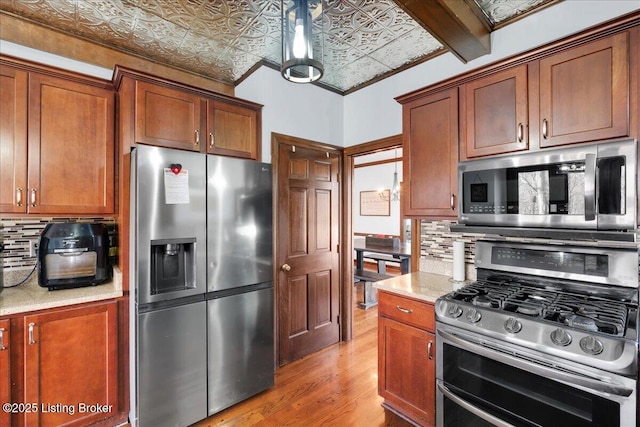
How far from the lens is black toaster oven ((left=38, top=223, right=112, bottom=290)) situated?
6.50 feet

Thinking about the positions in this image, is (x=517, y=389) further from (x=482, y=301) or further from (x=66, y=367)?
(x=66, y=367)

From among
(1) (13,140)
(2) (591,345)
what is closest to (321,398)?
(2) (591,345)

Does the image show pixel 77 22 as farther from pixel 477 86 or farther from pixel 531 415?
pixel 531 415

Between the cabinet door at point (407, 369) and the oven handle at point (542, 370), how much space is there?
23 centimetres

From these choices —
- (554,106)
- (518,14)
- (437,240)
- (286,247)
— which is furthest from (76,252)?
(518,14)

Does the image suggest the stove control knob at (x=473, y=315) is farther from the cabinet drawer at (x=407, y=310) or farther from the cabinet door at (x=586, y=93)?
the cabinet door at (x=586, y=93)

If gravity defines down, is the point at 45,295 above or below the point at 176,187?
below

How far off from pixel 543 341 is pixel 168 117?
253cm

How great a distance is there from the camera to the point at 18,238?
2.16 m

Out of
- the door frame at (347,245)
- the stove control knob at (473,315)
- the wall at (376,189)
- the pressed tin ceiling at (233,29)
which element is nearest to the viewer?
the stove control knob at (473,315)

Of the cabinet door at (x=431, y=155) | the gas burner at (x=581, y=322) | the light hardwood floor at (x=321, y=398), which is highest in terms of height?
the cabinet door at (x=431, y=155)

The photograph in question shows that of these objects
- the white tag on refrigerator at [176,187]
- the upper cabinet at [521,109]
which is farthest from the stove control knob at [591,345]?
the white tag on refrigerator at [176,187]

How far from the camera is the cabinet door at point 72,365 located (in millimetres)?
1764

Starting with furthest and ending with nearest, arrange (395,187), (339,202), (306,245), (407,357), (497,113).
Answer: (395,187), (339,202), (306,245), (407,357), (497,113)
